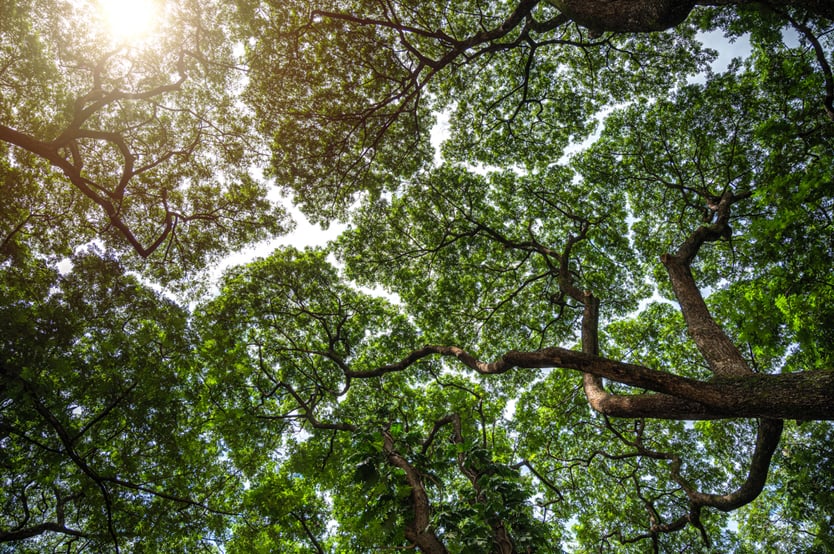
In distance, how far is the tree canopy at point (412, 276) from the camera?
15.9 feet

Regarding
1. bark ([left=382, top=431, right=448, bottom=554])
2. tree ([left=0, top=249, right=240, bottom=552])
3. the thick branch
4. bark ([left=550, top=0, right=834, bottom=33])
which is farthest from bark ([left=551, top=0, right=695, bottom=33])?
bark ([left=382, top=431, right=448, bottom=554])

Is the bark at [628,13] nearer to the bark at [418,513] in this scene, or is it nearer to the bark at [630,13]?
the bark at [630,13]

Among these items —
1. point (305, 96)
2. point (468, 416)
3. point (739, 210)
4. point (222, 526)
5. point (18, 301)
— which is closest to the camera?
point (18, 301)

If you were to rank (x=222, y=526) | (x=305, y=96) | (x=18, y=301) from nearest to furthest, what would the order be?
Result: (x=18, y=301), (x=222, y=526), (x=305, y=96)

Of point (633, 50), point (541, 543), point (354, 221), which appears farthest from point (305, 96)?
point (541, 543)

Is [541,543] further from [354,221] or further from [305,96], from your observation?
[305,96]

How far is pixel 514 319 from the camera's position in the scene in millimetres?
10836

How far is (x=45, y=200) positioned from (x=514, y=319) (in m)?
12.5

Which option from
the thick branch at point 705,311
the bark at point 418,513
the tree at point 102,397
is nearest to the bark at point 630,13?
the thick branch at point 705,311

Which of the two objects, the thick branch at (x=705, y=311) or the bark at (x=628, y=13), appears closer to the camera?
the bark at (x=628, y=13)

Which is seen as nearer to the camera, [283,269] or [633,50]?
[633,50]

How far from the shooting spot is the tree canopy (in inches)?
190

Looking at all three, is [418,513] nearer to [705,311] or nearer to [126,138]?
[705,311]

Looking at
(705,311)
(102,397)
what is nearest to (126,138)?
(102,397)
